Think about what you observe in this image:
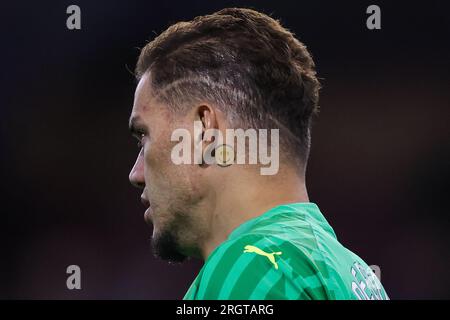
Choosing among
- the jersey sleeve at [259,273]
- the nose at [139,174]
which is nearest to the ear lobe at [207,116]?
the nose at [139,174]

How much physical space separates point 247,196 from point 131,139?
12.1 ft

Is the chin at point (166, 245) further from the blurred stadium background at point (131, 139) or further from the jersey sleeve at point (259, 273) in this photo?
the blurred stadium background at point (131, 139)

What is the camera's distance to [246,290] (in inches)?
45.0

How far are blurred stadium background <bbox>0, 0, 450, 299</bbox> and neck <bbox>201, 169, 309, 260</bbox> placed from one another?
133 inches

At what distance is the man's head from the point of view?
1.54m

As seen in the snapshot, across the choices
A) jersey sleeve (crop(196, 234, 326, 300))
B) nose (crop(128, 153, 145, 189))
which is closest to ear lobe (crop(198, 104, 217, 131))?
nose (crop(128, 153, 145, 189))

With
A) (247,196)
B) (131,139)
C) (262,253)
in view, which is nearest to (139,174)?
(247,196)

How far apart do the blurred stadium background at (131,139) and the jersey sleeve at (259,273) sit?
145 inches

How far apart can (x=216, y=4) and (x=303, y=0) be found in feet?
2.17

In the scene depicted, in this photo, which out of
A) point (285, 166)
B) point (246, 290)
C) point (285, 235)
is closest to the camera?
point (246, 290)

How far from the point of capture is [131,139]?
5.09 meters

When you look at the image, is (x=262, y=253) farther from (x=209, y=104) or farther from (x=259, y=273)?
(x=209, y=104)
